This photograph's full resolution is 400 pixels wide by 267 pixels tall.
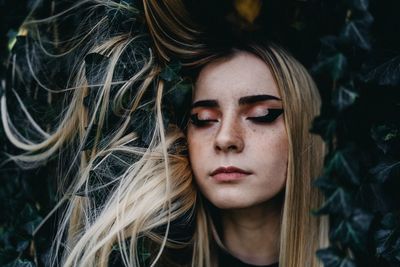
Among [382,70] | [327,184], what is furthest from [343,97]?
[382,70]

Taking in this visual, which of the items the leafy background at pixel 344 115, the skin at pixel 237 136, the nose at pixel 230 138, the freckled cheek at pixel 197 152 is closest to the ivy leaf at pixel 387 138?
the leafy background at pixel 344 115

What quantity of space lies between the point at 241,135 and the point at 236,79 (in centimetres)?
17

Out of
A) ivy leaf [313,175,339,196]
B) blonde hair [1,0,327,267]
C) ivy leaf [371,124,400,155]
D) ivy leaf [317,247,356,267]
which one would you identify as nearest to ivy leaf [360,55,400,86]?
ivy leaf [371,124,400,155]

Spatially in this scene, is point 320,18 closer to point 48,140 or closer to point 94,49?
point 94,49

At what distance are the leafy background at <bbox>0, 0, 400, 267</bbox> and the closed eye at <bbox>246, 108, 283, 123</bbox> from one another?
158 mm

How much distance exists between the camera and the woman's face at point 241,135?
71.4 inches

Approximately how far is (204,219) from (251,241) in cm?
18

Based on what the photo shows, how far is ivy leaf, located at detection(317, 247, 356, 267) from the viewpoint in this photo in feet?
4.96

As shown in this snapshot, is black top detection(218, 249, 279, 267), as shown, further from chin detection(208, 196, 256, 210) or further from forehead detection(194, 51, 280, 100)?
forehead detection(194, 51, 280, 100)

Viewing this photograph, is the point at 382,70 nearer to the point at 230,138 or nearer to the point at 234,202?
the point at 230,138

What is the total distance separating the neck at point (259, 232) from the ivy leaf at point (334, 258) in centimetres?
52

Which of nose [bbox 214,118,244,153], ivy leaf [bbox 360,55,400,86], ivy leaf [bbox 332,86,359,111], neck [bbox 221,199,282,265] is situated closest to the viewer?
ivy leaf [bbox 332,86,359,111]

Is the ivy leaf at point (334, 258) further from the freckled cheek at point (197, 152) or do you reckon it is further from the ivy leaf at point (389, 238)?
the freckled cheek at point (197, 152)

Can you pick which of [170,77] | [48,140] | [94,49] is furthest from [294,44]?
[48,140]
